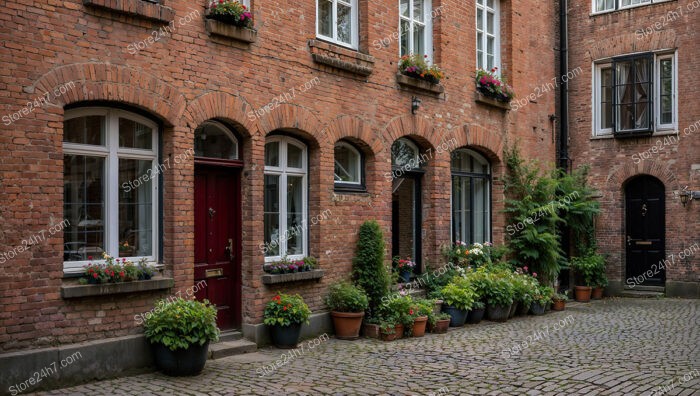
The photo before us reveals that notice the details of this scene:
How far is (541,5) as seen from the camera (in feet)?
55.9

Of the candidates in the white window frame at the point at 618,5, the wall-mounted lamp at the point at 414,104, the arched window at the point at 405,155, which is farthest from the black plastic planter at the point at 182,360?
the white window frame at the point at 618,5

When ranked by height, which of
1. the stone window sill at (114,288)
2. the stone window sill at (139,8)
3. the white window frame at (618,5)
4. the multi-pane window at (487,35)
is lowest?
the stone window sill at (114,288)

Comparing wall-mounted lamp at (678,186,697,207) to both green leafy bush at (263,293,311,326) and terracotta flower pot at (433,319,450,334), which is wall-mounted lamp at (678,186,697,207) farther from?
green leafy bush at (263,293,311,326)

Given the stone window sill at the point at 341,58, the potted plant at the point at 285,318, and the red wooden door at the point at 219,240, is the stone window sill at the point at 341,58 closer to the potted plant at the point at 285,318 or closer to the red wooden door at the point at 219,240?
the red wooden door at the point at 219,240

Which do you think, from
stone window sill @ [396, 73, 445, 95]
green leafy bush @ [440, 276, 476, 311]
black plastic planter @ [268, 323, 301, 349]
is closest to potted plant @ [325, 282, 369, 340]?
black plastic planter @ [268, 323, 301, 349]

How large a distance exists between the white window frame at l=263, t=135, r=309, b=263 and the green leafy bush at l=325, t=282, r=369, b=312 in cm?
78

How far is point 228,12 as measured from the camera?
9.07 meters

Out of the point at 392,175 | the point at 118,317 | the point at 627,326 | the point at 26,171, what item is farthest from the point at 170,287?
the point at 627,326

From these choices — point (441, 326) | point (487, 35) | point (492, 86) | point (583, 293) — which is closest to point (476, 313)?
point (441, 326)

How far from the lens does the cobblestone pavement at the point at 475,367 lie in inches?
291

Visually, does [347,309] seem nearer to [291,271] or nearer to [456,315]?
[291,271]

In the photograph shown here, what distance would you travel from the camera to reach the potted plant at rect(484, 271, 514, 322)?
1258cm

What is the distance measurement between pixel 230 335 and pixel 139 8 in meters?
4.56

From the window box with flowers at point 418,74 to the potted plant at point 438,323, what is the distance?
169 inches
